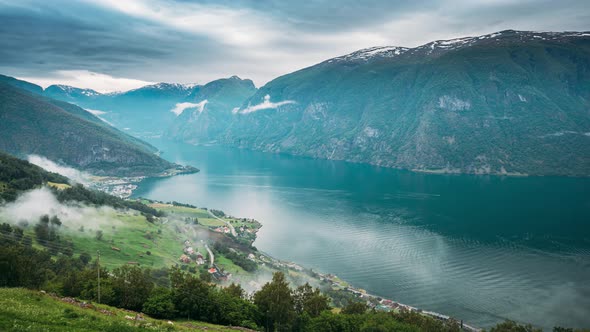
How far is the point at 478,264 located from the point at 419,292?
20159 millimetres

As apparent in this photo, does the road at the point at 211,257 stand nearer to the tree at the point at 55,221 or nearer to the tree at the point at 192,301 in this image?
the tree at the point at 55,221

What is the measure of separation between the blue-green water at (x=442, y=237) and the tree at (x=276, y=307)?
3466 cm

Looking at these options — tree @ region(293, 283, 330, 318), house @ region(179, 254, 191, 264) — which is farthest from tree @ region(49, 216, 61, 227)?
tree @ region(293, 283, 330, 318)

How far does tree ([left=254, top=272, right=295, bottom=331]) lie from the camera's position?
36.0 m

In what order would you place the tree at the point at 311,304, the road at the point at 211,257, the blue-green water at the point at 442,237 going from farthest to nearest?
1. the road at the point at 211,257
2. the blue-green water at the point at 442,237
3. the tree at the point at 311,304

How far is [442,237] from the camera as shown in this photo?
98.8 m

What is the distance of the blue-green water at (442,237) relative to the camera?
65.5 metres

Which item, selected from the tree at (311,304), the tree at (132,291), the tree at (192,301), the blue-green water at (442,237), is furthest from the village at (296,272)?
the tree at (132,291)

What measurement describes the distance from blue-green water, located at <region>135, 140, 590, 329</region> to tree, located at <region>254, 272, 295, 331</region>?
3466 centimetres

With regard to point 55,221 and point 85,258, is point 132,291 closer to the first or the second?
point 85,258

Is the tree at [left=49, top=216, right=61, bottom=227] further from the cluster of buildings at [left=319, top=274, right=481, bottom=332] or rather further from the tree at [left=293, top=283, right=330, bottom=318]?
the tree at [left=293, top=283, right=330, bottom=318]

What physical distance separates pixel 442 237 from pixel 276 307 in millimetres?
74454

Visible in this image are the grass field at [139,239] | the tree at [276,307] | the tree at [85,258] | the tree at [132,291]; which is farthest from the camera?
the grass field at [139,239]

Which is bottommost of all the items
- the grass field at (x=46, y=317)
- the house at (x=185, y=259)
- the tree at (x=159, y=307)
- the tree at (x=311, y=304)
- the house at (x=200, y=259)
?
the house at (x=200, y=259)
